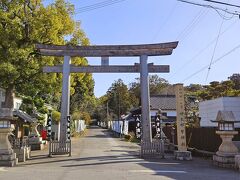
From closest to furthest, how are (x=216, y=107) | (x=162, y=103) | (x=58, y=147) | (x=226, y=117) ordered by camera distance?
1. (x=226, y=117)
2. (x=58, y=147)
3. (x=216, y=107)
4. (x=162, y=103)

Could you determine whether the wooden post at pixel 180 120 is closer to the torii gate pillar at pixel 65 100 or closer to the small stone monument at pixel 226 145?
the small stone monument at pixel 226 145

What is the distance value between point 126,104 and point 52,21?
51.7 metres

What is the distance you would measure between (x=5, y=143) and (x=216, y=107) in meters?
15.4

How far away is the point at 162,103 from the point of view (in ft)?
160

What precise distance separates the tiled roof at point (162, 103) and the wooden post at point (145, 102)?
89.6 feet

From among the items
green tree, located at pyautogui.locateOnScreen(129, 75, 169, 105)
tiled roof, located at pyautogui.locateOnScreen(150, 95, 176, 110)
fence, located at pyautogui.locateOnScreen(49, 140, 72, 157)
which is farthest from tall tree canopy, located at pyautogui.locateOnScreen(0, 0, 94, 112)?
green tree, located at pyautogui.locateOnScreen(129, 75, 169, 105)

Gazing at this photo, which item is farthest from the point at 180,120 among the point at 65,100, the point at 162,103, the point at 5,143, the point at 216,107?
the point at 162,103

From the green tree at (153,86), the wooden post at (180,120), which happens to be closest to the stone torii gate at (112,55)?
the wooden post at (180,120)

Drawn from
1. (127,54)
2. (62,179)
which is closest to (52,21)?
(127,54)

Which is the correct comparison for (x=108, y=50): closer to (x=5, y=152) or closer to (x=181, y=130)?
(x=181, y=130)

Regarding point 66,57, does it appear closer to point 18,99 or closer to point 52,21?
point 52,21

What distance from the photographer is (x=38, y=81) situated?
23453mm

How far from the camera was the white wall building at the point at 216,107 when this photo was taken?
72.3ft

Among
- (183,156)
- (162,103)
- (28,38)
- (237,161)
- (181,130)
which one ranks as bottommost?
(183,156)
